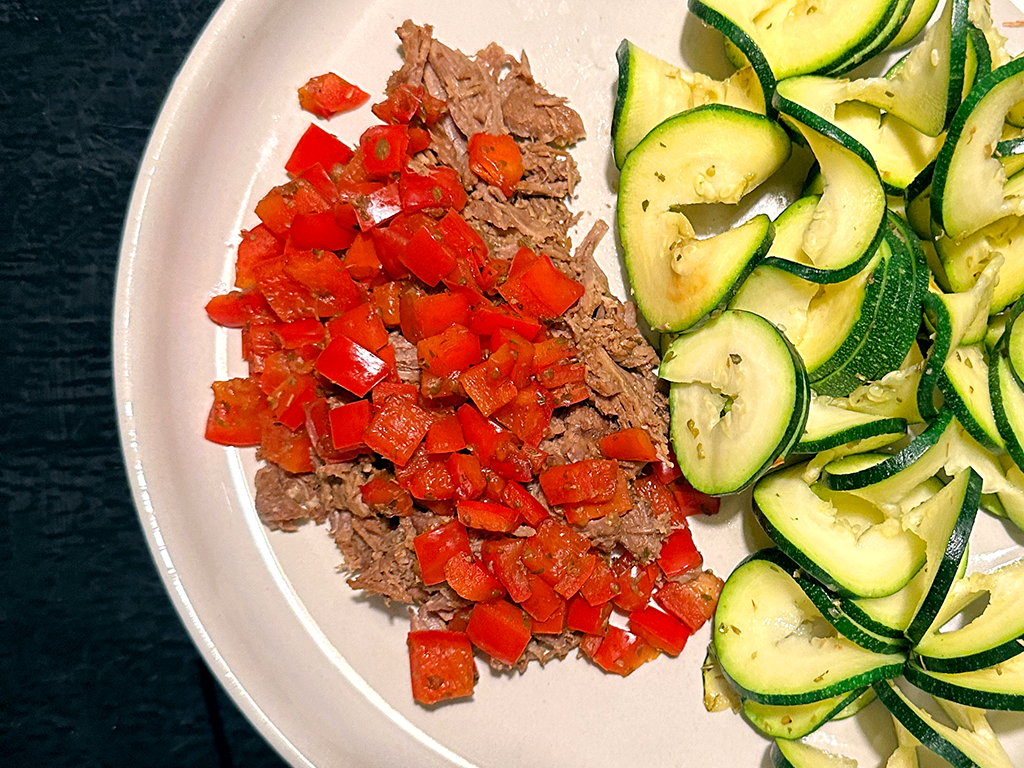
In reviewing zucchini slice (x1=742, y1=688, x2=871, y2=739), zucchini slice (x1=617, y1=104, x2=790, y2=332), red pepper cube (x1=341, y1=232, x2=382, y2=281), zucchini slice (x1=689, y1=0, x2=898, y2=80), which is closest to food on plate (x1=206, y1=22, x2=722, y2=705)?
red pepper cube (x1=341, y1=232, x2=382, y2=281)

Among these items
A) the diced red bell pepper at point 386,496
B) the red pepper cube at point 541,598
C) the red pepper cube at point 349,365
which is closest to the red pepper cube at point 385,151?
the red pepper cube at point 349,365

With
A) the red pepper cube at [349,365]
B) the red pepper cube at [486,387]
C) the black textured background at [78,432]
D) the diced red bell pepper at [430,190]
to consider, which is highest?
the diced red bell pepper at [430,190]

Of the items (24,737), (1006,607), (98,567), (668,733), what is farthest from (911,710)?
(24,737)

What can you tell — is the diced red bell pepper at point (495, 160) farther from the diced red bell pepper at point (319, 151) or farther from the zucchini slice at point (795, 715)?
the zucchini slice at point (795, 715)

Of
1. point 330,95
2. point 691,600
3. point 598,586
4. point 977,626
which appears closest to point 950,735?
point 977,626

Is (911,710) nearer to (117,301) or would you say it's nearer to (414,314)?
(414,314)

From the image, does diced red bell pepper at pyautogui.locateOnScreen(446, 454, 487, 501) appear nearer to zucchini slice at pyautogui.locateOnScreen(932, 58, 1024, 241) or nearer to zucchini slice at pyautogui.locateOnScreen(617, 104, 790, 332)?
zucchini slice at pyautogui.locateOnScreen(617, 104, 790, 332)

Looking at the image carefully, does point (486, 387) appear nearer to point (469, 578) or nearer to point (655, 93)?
point (469, 578)
